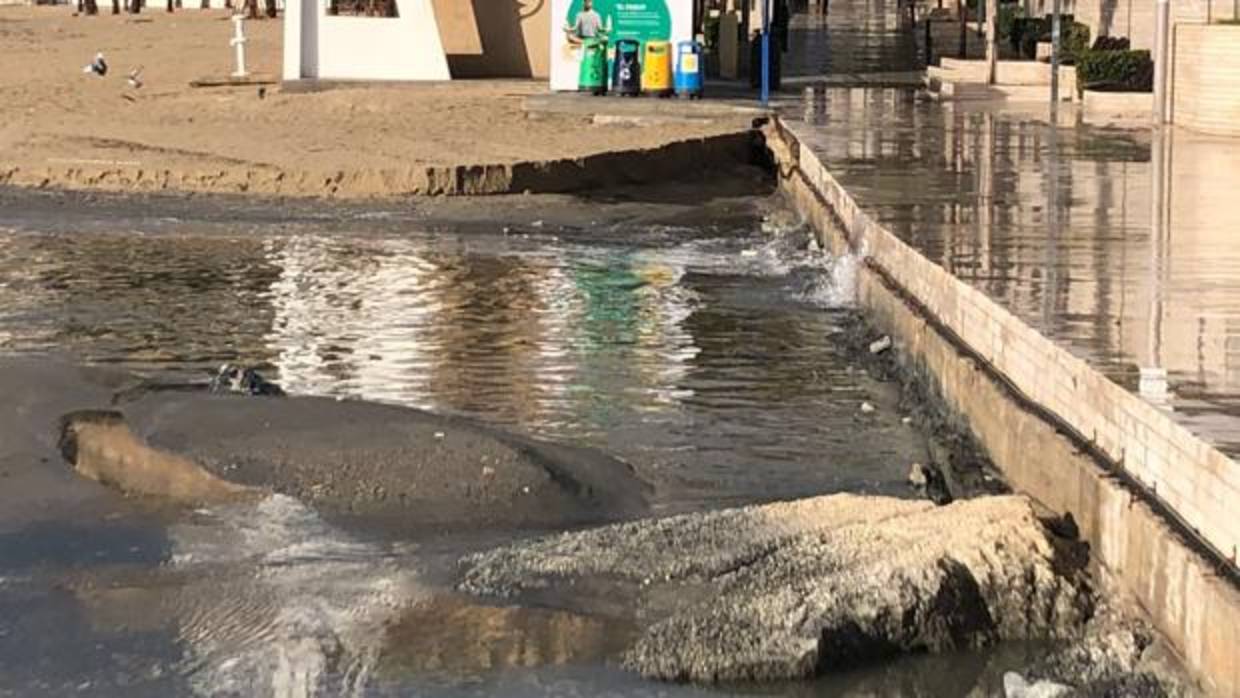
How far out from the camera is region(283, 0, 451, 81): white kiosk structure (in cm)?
3288

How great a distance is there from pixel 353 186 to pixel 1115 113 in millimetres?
10264

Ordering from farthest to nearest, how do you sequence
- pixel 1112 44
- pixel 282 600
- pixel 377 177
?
pixel 1112 44
pixel 377 177
pixel 282 600

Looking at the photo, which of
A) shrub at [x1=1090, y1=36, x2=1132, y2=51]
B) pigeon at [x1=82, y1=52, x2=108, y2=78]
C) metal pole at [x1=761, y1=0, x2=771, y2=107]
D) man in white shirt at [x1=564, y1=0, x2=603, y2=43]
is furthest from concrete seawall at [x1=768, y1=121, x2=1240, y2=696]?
pigeon at [x1=82, y1=52, x2=108, y2=78]

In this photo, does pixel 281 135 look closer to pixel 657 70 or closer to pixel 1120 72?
pixel 657 70

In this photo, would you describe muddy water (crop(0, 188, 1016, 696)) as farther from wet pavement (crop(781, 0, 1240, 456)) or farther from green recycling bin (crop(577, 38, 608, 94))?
green recycling bin (crop(577, 38, 608, 94))

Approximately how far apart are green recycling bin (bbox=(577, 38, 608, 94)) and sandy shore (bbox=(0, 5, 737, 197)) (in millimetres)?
1069

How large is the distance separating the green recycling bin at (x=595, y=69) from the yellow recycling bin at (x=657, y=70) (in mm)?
585

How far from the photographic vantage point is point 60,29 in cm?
5481

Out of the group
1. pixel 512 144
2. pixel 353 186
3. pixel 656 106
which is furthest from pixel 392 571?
pixel 656 106

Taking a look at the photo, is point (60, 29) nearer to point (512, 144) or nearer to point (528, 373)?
point (512, 144)

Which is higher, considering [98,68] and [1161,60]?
[1161,60]

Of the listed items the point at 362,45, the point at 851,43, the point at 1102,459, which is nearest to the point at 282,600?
the point at 1102,459

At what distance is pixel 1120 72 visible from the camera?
28.6 m

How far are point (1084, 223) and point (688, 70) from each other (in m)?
14.7
